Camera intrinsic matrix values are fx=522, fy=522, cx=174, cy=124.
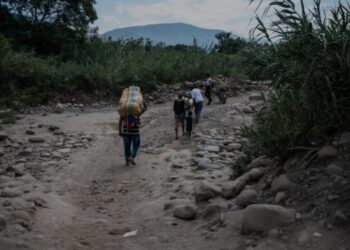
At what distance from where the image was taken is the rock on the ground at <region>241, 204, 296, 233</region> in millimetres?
4457

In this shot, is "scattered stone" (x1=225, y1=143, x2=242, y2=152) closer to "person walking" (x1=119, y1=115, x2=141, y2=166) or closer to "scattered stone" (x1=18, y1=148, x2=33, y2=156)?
"person walking" (x1=119, y1=115, x2=141, y2=166)

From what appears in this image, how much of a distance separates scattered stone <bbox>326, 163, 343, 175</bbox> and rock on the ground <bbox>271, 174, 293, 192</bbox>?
0.40 m

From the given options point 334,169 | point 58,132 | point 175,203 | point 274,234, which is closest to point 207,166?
point 175,203

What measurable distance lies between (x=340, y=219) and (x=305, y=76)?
1362 millimetres

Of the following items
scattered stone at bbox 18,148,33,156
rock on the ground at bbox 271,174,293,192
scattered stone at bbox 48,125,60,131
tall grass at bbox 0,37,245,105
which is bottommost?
scattered stone at bbox 18,148,33,156

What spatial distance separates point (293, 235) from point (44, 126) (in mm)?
9669

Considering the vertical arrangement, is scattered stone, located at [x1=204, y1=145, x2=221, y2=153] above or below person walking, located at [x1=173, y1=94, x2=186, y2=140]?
below

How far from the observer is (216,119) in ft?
45.7

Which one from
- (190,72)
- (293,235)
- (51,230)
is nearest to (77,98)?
(190,72)

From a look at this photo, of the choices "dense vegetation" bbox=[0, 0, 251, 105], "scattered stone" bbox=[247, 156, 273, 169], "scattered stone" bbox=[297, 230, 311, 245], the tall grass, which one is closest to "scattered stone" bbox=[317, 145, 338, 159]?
"scattered stone" bbox=[247, 156, 273, 169]

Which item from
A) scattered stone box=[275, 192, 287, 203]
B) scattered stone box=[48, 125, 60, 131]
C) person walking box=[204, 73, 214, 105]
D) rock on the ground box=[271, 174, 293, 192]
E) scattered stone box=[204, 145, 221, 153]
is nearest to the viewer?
scattered stone box=[275, 192, 287, 203]

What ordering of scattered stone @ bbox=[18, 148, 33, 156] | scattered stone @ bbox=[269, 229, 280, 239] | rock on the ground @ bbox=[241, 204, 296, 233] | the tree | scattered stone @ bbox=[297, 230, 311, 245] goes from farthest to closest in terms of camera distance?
the tree → scattered stone @ bbox=[18, 148, 33, 156] → rock on the ground @ bbox=[241, 204, 296, 233] → scattered stone @ bbox=[269, 229, 280, 239] → scattered stone @ bbox=[297, 230, 311, 245]

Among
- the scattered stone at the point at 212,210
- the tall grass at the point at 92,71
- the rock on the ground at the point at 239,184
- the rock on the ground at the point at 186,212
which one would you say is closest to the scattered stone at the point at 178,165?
the rock on the ground at the point at 239,184

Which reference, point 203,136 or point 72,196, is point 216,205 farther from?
point 203,136
